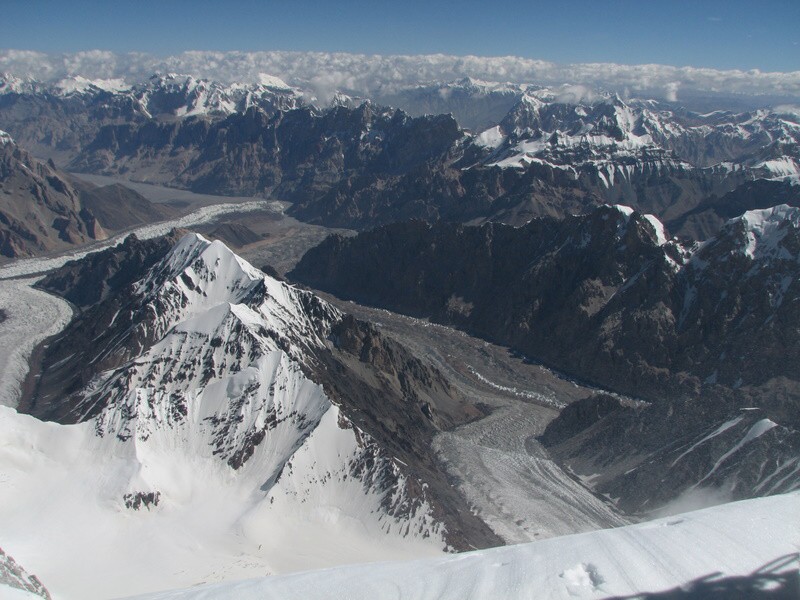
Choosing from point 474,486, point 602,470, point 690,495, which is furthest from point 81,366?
point 690,495

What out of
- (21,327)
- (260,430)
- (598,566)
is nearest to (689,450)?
(260,430)

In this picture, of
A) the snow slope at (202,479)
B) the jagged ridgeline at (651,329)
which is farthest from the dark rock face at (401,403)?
the jagged ridgeline at (651,329)

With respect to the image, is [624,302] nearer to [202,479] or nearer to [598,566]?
[202,479]

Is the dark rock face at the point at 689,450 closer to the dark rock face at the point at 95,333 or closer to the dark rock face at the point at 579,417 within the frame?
the dark rock face at the point at 579,417

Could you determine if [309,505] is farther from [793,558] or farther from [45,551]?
[793,558]

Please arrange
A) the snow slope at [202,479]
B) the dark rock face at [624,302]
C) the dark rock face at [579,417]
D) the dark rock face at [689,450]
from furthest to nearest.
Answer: the dark rock face at [624,302], the dark rock face at [579,417], the dark rock face at [689,450], the snow slope at [202,479]
